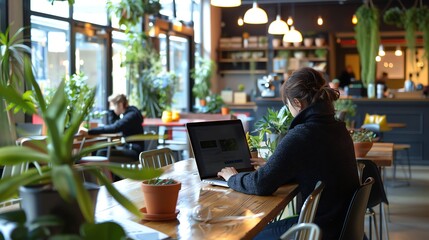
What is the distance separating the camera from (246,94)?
1466 cm

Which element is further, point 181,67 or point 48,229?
point 181,67

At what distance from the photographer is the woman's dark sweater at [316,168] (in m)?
2.87

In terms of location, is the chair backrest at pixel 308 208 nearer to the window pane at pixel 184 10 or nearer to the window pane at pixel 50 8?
the window pane at pixel 50 8

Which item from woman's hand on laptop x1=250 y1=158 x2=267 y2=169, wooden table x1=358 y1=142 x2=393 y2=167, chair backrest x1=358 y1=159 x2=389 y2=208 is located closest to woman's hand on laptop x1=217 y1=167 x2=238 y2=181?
woman's hand on laptop x1=250 y1=158 x2=267 y2=169

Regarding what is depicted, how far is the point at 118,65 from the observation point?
10.2 m

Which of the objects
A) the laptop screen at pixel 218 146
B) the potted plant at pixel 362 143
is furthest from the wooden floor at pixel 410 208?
the laptop screen at pixel 218 146

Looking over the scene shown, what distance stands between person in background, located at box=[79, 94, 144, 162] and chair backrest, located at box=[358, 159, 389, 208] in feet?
12.6

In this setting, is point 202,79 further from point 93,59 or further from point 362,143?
point 362,143

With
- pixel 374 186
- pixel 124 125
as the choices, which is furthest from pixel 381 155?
pixel 124 125

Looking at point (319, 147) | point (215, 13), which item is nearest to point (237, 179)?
point (319, 147)

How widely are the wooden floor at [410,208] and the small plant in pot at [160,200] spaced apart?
3.84 meters

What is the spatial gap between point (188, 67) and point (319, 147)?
36.1 ft

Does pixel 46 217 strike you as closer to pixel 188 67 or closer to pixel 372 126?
pixel 372 126

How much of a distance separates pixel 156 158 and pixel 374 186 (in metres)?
1.37
